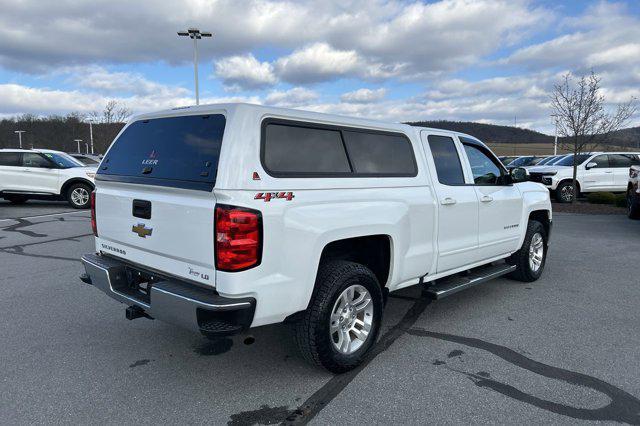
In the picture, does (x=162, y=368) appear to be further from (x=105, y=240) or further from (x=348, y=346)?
(x=348, y=346)

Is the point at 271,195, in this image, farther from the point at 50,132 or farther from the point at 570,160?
the point at 50,132

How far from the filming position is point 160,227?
129 inches

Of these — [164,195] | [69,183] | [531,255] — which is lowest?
[531,255]

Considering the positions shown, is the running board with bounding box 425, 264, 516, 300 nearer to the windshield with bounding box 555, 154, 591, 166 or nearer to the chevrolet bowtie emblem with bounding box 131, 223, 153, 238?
the chevrolet bowtie emblem with bounding box 131, 223, 153, 238

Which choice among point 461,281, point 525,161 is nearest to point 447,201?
point 461,281

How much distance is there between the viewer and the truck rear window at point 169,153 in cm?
309

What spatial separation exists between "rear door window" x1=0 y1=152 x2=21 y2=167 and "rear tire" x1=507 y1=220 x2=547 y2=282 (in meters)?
13.9

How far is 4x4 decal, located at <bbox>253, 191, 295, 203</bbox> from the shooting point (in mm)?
2924

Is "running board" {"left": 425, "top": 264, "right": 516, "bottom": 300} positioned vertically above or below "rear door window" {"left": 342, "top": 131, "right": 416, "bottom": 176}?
below

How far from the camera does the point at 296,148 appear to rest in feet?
10.9

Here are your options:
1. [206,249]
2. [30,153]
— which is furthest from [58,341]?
[30,153]

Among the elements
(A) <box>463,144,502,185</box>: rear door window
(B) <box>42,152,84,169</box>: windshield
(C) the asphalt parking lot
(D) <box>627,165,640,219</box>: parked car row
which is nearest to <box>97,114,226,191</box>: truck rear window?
(C) the asphalt parking lot

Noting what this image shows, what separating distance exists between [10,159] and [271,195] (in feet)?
46.2

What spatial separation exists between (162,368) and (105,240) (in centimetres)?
116
